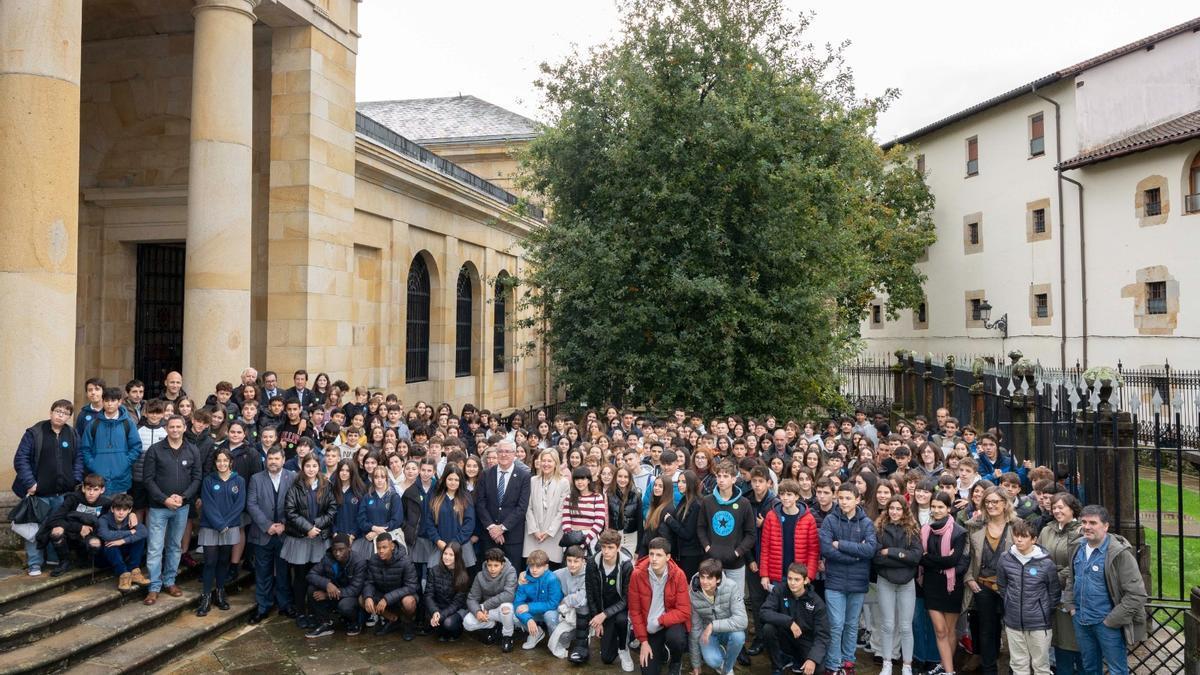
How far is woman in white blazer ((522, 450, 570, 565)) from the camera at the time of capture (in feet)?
29.7

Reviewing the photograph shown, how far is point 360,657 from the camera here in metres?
8.05

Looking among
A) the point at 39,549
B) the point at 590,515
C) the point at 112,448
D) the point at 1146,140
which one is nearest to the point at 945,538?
the point at 590,515

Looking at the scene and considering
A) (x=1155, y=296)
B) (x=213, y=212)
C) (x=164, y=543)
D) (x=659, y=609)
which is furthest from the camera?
(x=1155, y=296)

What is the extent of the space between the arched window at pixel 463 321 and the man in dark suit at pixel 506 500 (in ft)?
48.3

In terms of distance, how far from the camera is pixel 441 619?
8539mm

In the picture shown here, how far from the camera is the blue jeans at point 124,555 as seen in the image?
27.6ft

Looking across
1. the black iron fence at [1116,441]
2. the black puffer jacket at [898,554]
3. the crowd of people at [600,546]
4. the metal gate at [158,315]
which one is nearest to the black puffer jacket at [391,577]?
the crowd of people at [600,546]

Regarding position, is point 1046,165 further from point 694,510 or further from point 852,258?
point 694,510

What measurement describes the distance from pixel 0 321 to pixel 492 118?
27098 mm

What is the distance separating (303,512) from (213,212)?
5374 millimetres

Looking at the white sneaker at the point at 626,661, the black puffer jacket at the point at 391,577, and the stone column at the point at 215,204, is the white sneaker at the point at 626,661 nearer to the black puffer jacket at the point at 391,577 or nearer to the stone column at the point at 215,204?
the black puffer jacket at the point at 391,577

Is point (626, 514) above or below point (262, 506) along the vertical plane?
below

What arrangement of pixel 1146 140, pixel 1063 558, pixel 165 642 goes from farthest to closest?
pixel 1146 140 < pixel 165 642 < pixel 1063 558

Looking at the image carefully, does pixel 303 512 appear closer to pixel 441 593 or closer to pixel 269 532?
A: pixel 269 532
